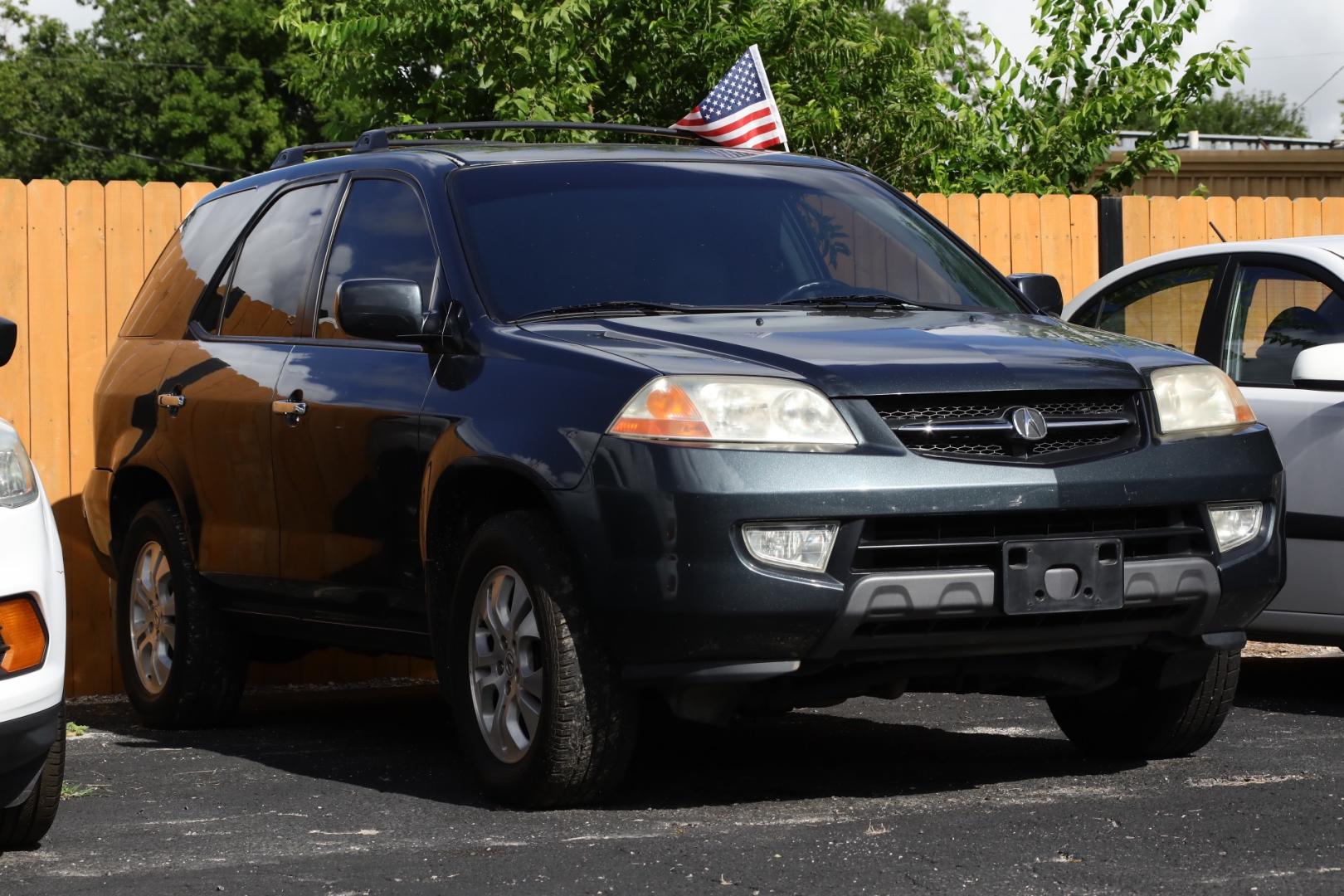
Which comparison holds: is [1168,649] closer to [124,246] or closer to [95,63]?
[124,246]

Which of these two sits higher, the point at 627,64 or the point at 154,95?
the point at 154,95

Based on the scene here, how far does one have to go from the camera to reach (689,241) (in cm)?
600

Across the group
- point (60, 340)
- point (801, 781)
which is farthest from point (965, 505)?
point (60, 340)

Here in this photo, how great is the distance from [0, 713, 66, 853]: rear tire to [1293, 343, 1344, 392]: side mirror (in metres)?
4.10

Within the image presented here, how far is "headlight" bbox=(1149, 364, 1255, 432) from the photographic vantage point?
17.3ft

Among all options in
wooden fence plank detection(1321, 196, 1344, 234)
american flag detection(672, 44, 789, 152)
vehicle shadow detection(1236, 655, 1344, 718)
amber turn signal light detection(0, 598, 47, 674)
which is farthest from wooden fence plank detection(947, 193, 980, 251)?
amber turn signal light detection(0, 598, 47, 674)

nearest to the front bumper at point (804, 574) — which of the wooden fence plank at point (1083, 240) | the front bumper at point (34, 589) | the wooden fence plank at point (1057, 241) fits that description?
the front bumper at point (34, 589)

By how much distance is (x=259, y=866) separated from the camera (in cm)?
470

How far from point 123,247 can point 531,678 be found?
401 cm

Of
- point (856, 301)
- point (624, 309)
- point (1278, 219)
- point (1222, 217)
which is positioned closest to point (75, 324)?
point (624, 309)

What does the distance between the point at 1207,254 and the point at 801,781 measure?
9.89ft

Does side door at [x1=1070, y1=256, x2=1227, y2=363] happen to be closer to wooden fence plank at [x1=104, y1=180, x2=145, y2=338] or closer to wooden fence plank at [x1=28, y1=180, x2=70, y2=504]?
wooden fence plank at [x1=104, y1=180, x2=145, y2=338]

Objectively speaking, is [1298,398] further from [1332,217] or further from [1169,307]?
[1332,217]

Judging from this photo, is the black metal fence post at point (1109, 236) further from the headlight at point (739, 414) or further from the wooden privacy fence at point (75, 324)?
the headlight at point (739, 414)
